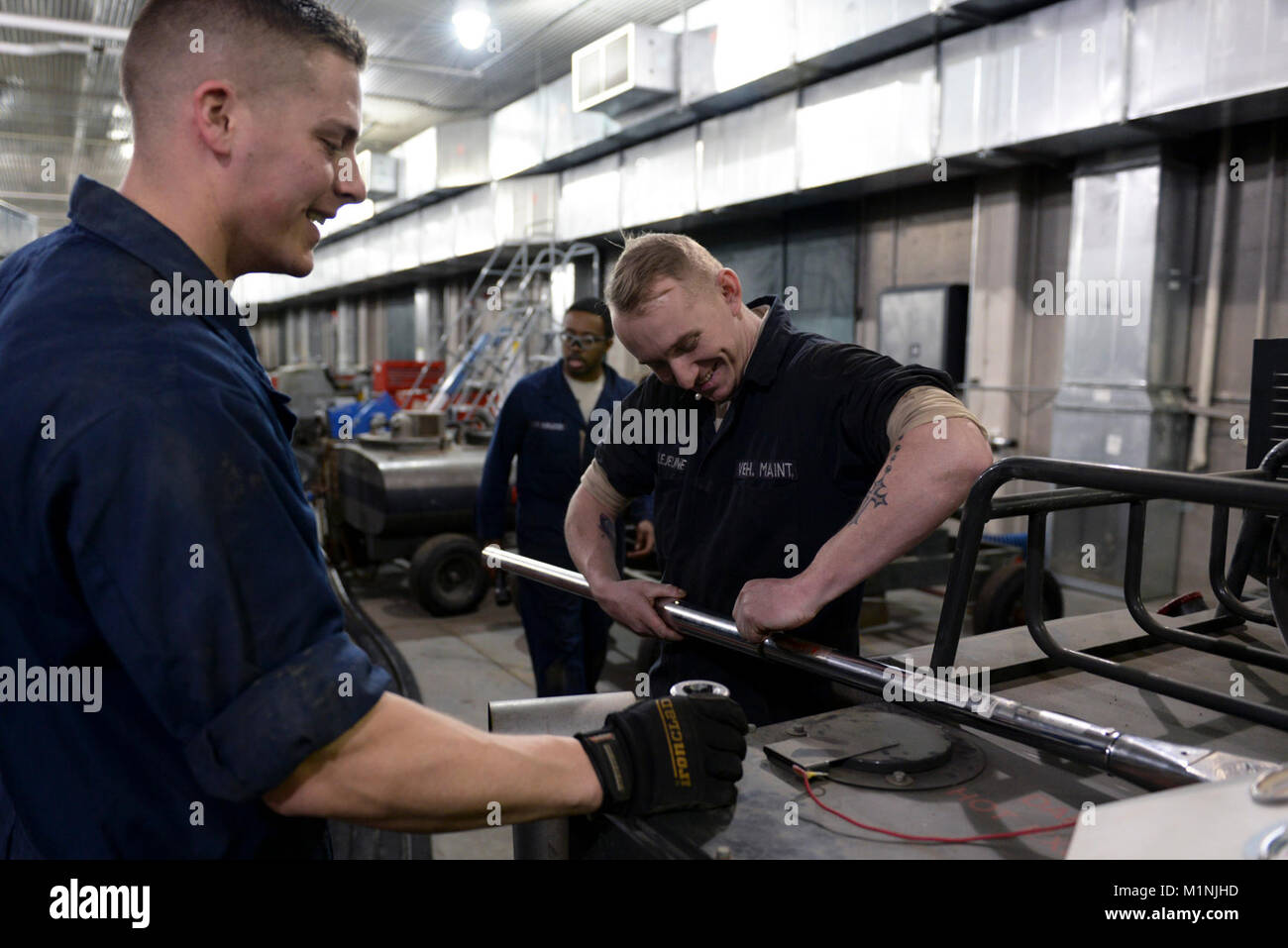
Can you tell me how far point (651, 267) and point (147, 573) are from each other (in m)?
1.33

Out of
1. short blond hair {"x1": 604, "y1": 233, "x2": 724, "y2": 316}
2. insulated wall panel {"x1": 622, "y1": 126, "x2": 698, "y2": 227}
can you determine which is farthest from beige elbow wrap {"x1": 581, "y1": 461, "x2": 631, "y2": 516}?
insulated wall panel {"x1": 622, "y1": 126, "x2": 698, "y2": 227}

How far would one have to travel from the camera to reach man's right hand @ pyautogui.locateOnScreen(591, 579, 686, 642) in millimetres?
2051

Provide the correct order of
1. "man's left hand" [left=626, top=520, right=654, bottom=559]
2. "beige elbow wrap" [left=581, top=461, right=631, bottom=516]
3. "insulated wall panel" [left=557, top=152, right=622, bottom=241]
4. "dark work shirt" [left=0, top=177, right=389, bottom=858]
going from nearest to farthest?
"dark work shirt" [left=0, top=177, right=389, bottom=858] → "beige elbow wrap" [left=581, top=461, right=631, bottom=516] → "man's left hand" [left=626, top=520, right=654, bottom=559] → "insulated wall panel" [left=557, top=152, right=622, bottom=241]

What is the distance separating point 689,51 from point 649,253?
686 cm

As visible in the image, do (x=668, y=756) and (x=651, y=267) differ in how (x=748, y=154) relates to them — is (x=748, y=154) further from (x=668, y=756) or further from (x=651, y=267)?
(x=668, y=756)

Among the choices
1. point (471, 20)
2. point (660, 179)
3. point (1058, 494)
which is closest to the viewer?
point (1058, 494)

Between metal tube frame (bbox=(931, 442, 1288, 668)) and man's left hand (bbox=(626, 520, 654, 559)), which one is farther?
man's left hand (bbox=(626, 520, 654, 559))

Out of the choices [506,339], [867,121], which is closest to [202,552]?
[867,121]

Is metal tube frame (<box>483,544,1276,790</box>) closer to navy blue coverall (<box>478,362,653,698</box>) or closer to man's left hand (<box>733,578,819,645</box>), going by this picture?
man's left hand (<box>733,578,819,645</box>)

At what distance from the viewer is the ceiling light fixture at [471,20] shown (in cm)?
868

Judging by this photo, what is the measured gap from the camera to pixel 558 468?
436cm

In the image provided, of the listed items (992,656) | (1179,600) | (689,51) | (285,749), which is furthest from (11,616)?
(689,51)

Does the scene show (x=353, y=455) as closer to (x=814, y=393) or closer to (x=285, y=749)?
(x=814, y=393)

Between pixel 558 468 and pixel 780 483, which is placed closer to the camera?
pixel 780 483
